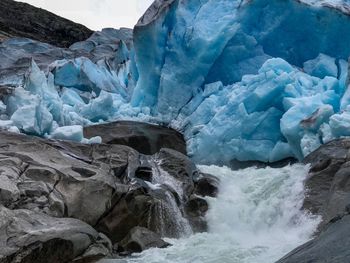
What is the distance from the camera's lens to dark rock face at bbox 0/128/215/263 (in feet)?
21.3

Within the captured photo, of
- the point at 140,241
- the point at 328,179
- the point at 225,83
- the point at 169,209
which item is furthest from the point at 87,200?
the point at 225,83

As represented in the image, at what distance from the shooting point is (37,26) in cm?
3109

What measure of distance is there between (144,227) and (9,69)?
42.9 feet

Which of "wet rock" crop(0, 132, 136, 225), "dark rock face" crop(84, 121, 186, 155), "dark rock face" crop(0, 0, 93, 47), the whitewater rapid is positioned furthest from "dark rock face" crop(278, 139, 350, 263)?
"dark rock face" crop(0, 0, 93, 47)

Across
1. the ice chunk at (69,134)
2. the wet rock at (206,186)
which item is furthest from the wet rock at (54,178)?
the wet rock at (206,186)

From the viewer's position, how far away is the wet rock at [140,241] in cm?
779

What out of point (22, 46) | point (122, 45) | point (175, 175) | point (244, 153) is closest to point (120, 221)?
point (175, 175)

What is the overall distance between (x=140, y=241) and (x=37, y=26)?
25750 mm

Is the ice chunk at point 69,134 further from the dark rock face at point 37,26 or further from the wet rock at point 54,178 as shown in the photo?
the dark rock face at point 37,26

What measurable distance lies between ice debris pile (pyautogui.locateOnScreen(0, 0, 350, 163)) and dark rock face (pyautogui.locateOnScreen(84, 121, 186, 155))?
0.37 m

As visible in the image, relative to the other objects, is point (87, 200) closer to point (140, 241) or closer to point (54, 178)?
point (54, 178)

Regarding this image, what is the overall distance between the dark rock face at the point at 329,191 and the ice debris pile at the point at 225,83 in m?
0.85

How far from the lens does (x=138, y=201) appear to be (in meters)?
8.76

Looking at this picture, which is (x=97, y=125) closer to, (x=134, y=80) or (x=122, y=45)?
(x=134, y=80)
